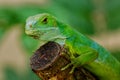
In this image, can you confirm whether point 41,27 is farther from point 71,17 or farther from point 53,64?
point 71,17

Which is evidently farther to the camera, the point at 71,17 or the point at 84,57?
the point at 71,17

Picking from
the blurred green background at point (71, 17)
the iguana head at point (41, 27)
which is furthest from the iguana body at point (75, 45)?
the blurred green background at point (71, 17)

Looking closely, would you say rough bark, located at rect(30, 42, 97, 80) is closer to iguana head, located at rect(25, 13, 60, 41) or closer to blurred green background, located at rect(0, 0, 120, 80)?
iguana head, located at rect(25, 13, 60, 41)

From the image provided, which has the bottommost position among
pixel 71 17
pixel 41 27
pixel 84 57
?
pixel 71 17

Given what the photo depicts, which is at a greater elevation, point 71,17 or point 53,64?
point 53,64

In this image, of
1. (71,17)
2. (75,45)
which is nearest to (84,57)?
(75,45)

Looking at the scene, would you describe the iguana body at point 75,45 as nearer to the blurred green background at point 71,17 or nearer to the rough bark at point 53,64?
the rough bark at point 53,64
